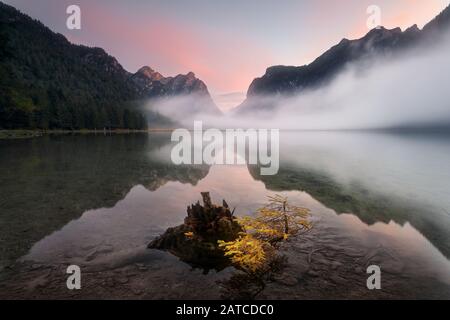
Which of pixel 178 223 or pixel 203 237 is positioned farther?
pixel 178 223

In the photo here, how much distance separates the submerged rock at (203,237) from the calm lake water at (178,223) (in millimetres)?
596

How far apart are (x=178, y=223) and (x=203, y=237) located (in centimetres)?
594

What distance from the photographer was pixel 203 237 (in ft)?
45.5

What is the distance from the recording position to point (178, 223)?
19.3 m

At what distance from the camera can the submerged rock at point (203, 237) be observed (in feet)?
42.5

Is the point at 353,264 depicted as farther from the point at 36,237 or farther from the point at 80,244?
the point at 36,237

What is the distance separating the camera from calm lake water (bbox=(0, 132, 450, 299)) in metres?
11.1

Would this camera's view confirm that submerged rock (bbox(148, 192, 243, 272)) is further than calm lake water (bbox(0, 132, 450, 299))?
Yes

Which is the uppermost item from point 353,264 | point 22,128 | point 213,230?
point 22,128

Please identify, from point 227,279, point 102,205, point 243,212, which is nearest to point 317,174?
point 243,212

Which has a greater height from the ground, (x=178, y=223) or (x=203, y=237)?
(x=203, y=237)

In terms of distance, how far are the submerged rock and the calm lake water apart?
0.60 m

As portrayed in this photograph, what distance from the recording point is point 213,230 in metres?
14.0
